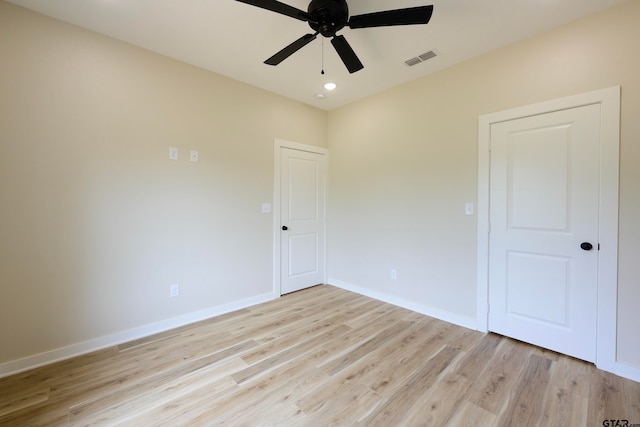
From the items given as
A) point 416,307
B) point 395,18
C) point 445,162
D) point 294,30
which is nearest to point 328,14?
point 395,18

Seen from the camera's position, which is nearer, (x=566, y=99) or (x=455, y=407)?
(x=455, y=407)

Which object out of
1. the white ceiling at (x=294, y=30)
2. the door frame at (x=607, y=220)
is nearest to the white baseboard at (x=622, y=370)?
the door frame at (x=607, y=220)

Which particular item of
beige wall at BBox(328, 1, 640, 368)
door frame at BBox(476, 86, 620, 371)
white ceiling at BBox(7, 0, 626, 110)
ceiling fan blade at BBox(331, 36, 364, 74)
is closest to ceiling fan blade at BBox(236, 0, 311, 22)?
ceiling fan blade at BBox(331, 36, 364, 74)

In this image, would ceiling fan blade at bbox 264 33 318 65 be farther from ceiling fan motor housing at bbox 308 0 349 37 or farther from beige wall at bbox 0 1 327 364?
beige wall at bbox 0 1 327 364

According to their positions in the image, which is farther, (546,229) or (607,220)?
(546,229)

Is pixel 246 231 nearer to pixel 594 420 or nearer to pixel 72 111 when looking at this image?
pixel 72 111

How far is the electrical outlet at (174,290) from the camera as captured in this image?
279 cm

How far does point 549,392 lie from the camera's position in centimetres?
185

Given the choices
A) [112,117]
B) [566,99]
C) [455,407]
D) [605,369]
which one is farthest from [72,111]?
[605,369]

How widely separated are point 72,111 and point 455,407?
12.1ft

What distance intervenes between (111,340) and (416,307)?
3209 millimetres

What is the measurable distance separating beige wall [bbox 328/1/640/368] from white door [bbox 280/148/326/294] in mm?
225

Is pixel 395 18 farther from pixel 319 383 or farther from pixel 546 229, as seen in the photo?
pixel 319 383

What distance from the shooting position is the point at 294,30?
2299 mm
